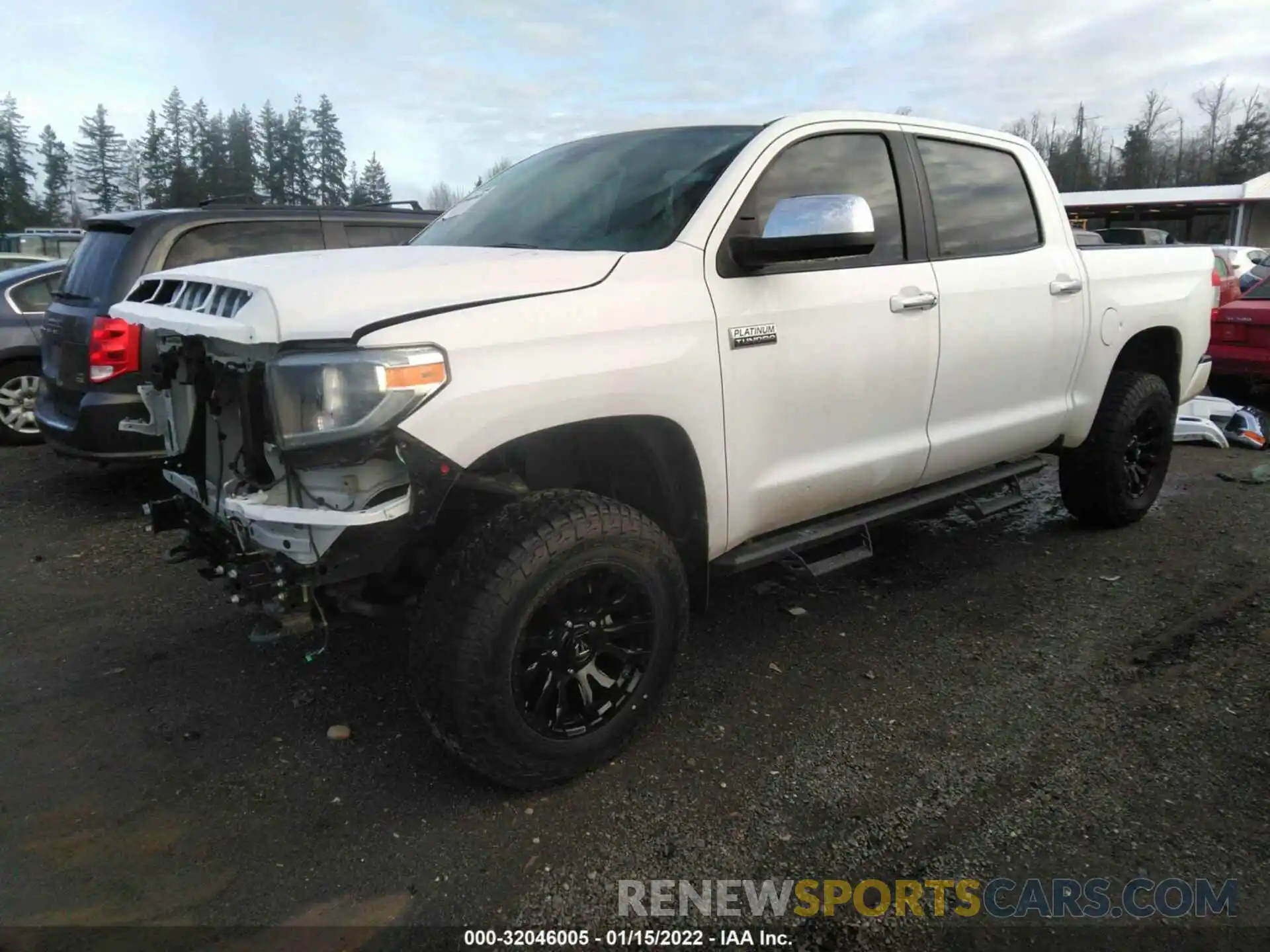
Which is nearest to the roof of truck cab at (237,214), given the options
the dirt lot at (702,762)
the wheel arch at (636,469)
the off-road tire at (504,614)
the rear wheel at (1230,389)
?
the dirt lot at (702,762)

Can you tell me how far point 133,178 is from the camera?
199 ft

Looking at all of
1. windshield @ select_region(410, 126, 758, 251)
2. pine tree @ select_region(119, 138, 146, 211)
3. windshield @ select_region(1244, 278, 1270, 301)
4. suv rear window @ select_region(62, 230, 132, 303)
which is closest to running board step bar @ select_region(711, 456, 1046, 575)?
windshield @ select_region(410, 126, 758, 251)

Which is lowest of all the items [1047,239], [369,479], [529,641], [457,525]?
[529,641]

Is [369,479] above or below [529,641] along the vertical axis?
above

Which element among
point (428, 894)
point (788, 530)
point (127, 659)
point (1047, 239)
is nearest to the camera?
point (428, 894)

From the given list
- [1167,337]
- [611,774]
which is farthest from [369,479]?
[1167,337]

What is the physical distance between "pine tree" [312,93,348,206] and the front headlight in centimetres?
5583

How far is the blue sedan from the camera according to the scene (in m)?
7.54

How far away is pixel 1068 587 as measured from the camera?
438cm

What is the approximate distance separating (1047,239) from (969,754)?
2.56m

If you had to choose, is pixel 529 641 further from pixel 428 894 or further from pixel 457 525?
pixel 428 894

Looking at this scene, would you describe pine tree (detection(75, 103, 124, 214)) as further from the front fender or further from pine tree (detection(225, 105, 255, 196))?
the front fender

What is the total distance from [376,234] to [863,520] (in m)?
4.56

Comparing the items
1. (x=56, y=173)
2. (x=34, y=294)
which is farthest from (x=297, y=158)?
(x=34, y=294)
